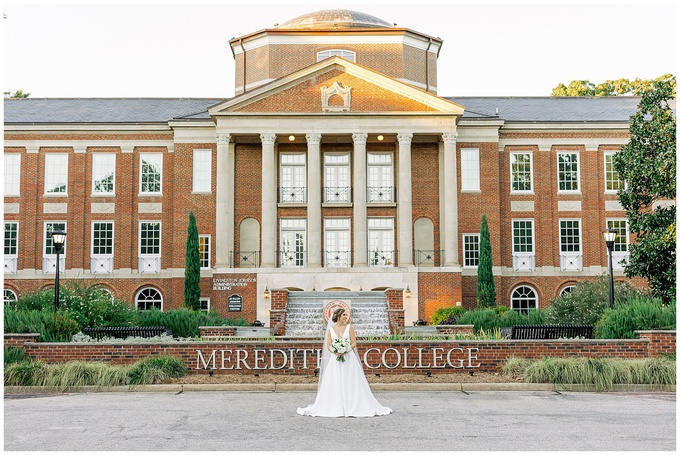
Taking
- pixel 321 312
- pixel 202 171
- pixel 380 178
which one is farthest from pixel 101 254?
pixel 321 312

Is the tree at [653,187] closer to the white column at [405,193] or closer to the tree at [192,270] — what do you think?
the white column at [405,193]

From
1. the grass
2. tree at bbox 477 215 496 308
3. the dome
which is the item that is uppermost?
the dome

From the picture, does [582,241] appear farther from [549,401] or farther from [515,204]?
[549,401]

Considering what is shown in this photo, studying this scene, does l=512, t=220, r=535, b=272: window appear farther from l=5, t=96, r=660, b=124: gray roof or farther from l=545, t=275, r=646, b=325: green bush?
l=545, t=275, r=646, b=325: green bush

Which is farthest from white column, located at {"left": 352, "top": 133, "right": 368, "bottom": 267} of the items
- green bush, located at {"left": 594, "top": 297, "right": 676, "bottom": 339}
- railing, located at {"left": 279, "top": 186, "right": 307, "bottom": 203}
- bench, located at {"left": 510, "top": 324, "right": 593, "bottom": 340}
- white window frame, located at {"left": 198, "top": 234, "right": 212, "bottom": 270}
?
green bush, located at {"left": 594, "top": 297, "right": 676, "bottom": 339}

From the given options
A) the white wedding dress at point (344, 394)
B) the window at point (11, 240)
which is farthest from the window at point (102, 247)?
the white wedding dress at point (344, 394)

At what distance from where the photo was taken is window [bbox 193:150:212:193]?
143 feet

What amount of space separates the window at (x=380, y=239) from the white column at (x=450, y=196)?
2963mm

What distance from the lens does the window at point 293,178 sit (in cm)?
4347

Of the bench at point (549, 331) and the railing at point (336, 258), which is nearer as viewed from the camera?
the bench at point (549, 331)

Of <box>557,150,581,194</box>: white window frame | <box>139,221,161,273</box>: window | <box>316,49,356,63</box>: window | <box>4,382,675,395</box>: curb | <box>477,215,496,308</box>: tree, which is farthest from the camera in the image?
<box>316,49,356,63</box>: window

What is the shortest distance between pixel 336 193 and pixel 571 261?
12155mm

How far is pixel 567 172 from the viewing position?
44.4 metres

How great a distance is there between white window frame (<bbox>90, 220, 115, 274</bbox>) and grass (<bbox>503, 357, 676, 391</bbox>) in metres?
30.2
